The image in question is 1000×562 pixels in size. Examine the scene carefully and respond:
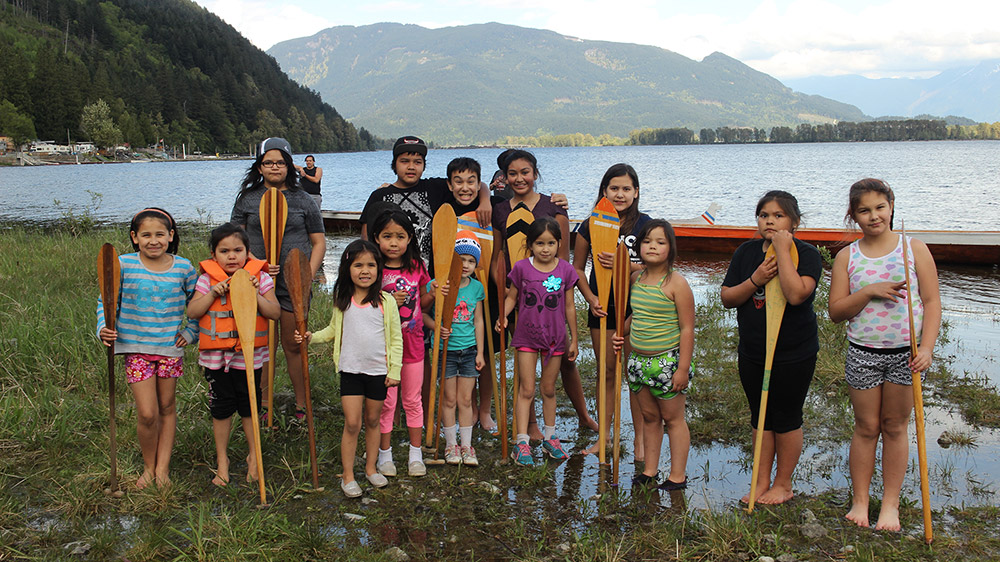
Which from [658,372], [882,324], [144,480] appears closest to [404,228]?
[658,372]

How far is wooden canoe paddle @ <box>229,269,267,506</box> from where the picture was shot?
147 inches

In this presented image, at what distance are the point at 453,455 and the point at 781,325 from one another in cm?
210

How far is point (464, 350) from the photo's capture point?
176 inches

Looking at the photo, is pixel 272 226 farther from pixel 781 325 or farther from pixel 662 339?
pixel 781 325

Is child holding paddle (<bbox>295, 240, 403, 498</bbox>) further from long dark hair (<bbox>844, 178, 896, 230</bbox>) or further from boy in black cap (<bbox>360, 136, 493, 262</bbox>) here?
long dark hair (<bbox>844, 178, 896, 230</bbox>)

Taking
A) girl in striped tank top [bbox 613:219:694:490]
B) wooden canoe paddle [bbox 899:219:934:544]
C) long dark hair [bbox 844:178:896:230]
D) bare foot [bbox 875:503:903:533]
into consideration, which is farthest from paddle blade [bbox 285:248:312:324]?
bare foot [bbox 875:503:903:533]

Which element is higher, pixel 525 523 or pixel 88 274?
pixel 88 274

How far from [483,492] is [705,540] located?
127cm

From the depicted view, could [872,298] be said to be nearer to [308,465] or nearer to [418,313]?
[418,313]

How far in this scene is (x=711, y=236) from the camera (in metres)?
15.3

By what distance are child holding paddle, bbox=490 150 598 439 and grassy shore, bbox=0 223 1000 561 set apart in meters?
0.50

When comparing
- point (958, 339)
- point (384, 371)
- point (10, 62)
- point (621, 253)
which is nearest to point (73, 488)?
point (384, 371)

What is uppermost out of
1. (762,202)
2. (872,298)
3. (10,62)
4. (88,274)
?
(10,62)

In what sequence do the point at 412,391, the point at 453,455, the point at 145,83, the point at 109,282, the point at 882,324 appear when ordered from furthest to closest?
the point at 145,83
the point at 453,455
the point at 412,391
the point at 109,282
the point at 882,324
